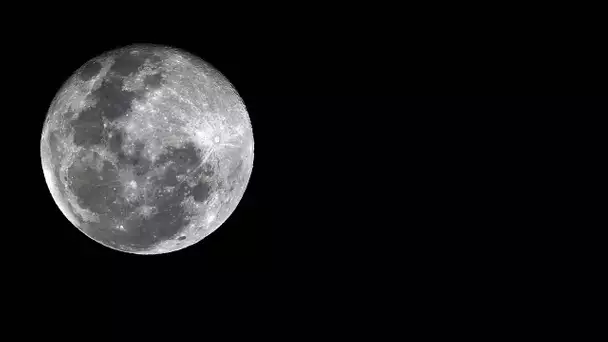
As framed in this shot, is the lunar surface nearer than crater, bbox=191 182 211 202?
Yes

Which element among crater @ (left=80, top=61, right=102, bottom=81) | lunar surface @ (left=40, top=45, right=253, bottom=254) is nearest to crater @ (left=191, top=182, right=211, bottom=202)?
lunar surface @ (left=40, top=45, right=253, bottom=254)

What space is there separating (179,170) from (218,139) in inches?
17.9

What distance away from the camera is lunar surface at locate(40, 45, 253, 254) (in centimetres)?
419

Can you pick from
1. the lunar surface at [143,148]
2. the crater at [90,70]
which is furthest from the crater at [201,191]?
the crater at [90,70]

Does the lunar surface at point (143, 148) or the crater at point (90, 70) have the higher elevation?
the crater at point (90, 70)

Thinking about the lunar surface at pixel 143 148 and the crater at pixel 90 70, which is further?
the crater at pixel 90 70

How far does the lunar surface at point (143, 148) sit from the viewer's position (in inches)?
165

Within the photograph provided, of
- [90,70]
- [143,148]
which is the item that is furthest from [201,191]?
[90,70]

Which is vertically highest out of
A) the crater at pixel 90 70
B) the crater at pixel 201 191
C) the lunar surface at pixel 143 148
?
the crater at pixel 90 70

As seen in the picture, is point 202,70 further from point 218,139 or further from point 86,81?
point 86,81

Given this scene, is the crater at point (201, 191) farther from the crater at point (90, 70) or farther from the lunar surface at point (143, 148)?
the crater at point (90, 70)

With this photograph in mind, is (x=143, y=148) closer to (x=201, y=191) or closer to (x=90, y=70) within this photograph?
(x=201, y=191)

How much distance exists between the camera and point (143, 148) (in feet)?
13.7

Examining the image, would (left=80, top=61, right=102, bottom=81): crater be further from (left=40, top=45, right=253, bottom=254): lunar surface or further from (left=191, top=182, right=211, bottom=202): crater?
(left=191, top=182, right=211, bottom=202): crater
